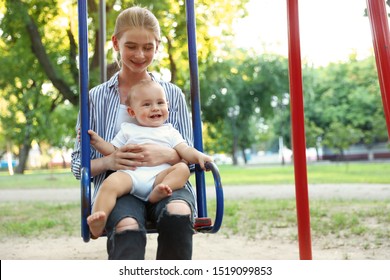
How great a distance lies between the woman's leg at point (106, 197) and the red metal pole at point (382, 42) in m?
0.78

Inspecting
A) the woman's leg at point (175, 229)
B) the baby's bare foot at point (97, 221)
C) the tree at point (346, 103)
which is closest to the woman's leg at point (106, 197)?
the baby's bare foot at point (97, 221)

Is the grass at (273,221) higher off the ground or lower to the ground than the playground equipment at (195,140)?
lower

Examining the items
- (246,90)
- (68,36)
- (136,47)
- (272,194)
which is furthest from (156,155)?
(246,90)

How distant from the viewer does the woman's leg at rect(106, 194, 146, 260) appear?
1289mm

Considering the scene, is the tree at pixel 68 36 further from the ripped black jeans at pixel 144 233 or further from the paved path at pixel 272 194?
the ripped black jeans at pixel 144 233

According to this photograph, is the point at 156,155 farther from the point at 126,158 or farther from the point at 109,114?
the point at 109,114

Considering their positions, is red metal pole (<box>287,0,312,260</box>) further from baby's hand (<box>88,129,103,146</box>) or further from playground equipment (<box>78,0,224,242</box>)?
baby's hand (<box>88,129,103,146</box>)

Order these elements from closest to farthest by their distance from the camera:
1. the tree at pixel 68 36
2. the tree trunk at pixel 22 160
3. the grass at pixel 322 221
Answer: the grass at pixel 322 221 → the tree at pixel 68 36 → the tree trunk at pixel 22 160

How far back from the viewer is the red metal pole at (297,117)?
158 cm

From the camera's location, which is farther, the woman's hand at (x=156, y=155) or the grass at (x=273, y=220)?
the grass at (x=273, y=220)

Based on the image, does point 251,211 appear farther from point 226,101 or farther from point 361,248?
point 226,101

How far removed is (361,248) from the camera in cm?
311

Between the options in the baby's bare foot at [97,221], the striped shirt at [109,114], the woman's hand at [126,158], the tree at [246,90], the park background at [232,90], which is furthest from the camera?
the tree at [246,90]

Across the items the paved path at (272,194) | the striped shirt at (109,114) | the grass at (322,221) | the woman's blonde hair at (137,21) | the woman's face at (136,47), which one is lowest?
the grass at (322,221)
